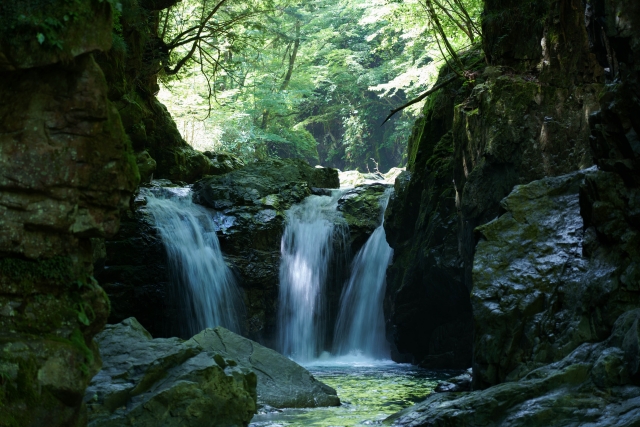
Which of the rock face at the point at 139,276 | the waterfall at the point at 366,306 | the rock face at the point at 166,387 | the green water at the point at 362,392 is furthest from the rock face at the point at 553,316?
the rock face at the point at 139,276

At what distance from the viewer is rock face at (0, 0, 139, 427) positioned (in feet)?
14.8

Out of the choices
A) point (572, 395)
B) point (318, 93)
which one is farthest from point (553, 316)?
point (318, 93)

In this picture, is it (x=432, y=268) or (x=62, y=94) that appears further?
(x=432, y=268)

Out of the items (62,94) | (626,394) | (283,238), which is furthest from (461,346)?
(62,94)

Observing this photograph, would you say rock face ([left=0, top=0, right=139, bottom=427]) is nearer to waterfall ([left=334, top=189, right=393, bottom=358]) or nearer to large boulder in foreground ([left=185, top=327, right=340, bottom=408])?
large boulder in foreground ([left=185, top=327, right=340, bottom=408])

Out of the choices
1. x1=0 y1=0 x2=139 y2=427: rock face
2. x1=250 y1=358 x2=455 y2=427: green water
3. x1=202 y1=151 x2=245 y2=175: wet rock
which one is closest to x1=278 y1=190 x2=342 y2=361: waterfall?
x1=250 y1=358 x2=455 y2=427: green water

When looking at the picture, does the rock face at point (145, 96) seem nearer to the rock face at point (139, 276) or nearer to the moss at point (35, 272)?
the rock face at point (139, 276)

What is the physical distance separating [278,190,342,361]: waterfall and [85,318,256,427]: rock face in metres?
9.05

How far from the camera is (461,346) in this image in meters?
13.8

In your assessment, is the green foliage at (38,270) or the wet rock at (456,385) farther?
the wet rock at (456,385)

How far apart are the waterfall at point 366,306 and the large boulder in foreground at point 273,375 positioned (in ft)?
22.0

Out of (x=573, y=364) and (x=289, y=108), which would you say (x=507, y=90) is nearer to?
(x=573, y=364)

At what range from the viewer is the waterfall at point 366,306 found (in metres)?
16.0

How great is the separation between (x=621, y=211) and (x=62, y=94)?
18.2 ft
